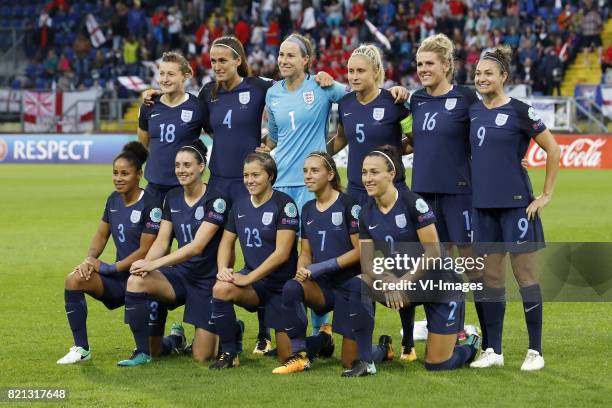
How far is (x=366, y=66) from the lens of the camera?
7.65m

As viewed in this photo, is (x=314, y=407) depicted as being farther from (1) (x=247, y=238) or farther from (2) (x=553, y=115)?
(2) (x=553, y=115)

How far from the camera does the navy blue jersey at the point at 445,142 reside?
746 cm

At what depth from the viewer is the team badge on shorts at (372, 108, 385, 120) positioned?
778 centimetres

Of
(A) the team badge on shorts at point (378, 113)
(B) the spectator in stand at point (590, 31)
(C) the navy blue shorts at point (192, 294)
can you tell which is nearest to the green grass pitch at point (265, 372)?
(C) the navy blue shorts at point (192, 294)

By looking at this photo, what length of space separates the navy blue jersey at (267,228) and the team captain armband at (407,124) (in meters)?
0.96

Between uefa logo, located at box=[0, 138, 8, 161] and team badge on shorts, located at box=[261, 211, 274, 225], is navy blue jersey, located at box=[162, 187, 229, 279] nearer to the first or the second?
team badge on shorts, located at box=[261, 211, 274, 225]

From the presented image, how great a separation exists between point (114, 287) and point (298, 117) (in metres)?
1.75

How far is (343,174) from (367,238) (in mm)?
17452

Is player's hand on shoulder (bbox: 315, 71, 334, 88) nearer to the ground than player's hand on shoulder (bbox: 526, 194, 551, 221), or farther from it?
farther from it

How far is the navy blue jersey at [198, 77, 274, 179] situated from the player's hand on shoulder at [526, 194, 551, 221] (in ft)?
7.07

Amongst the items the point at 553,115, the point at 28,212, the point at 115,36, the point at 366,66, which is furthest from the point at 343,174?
the point at 366,66

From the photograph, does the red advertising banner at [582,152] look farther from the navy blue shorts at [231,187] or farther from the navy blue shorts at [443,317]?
the navy blue shorts at [443,317]

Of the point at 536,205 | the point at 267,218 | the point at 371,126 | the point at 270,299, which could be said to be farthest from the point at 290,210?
the point at 536,205

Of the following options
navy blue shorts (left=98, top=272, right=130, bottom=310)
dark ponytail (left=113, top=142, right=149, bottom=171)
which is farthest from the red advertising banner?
navy blue shorts (left=98, top=272, right=130, bottom=310)
